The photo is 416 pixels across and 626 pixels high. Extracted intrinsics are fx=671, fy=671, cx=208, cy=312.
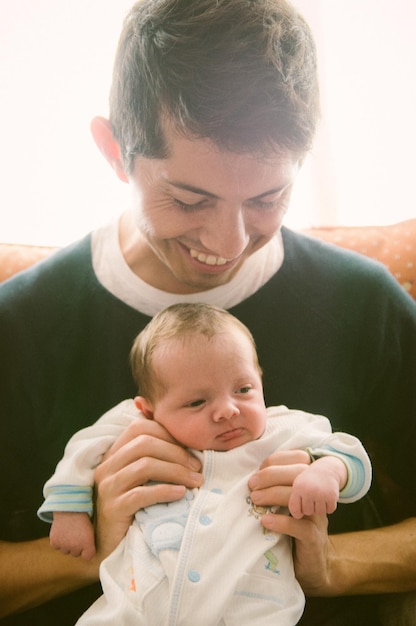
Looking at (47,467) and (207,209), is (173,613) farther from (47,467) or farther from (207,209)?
(207,209)

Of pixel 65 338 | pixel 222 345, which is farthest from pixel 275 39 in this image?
pixel 65 338

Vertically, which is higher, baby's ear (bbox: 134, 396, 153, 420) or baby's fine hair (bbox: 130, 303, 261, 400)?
baby's fine hair (bbox: 130, 303, 261, 400)

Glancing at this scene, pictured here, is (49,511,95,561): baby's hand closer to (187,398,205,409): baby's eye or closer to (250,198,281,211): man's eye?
(187,398,205,409): baby's eye

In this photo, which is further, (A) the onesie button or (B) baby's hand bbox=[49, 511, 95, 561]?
(B) baby's hand bbox=[49, 511, 95, 561]

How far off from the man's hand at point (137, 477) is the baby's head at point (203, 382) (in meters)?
0.03

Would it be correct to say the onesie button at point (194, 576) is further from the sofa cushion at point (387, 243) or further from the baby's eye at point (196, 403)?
the sofa cushion at point (387, 243)

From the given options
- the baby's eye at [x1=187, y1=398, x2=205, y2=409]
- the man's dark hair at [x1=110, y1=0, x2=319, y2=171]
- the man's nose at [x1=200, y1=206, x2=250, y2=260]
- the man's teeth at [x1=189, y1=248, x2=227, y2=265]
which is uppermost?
the man's dark hair at [x1=110, y1=0, x2=319, y2=171]

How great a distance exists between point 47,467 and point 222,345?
47cm

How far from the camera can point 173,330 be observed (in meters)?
1.13

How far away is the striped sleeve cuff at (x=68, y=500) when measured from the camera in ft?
3.68

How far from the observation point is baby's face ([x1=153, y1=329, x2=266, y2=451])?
3.61 feet

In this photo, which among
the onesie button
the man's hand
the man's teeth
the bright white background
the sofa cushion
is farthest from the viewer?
the bright white background

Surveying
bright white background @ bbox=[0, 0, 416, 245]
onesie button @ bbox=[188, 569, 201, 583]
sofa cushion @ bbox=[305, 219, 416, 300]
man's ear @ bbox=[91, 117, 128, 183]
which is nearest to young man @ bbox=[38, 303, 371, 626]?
onesie button @ bbox=[188, 569, 201, 583]

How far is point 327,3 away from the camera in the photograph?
1.72 metres
